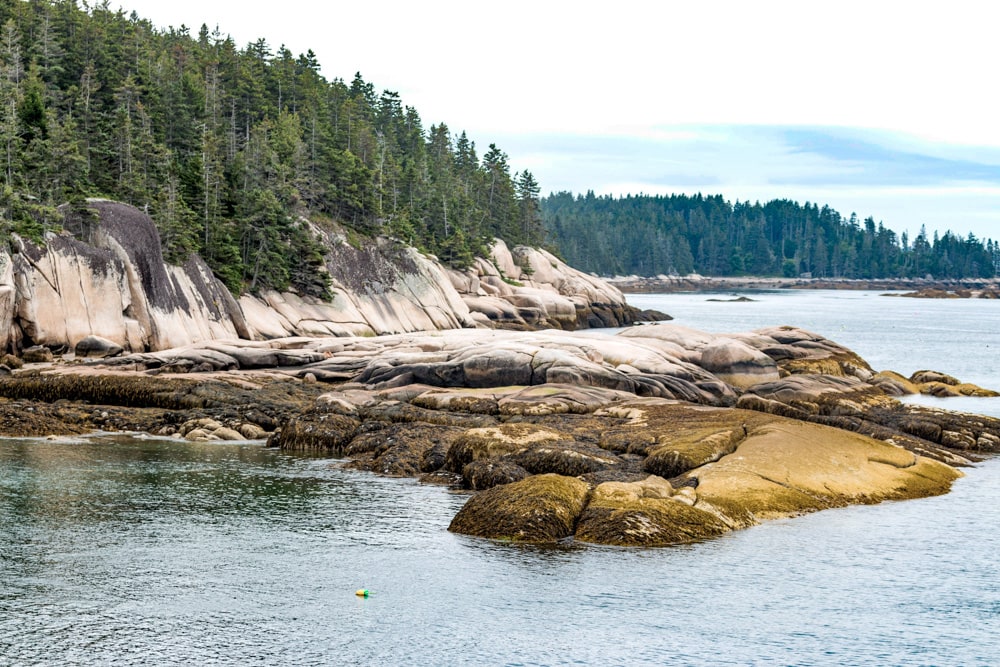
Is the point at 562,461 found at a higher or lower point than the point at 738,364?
lower

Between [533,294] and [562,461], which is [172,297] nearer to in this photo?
[562,461]

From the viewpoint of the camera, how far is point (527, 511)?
2359 cm

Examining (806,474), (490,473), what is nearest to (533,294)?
(490,473)

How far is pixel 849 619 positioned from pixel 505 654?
664cm

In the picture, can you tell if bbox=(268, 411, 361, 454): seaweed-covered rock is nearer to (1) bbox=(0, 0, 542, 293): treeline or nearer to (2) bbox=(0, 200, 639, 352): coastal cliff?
(2) bbox=(0, 200, 639, 352): coastal cliff

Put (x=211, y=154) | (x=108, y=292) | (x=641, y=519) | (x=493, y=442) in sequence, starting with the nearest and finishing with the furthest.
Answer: (x=641, y=519)
(x=493, y=442)
(x=108, y=292)
(x=211, y=154)

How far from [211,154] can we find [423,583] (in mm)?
61101

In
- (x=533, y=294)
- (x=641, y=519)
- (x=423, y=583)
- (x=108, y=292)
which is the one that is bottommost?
(x=423, y=583)

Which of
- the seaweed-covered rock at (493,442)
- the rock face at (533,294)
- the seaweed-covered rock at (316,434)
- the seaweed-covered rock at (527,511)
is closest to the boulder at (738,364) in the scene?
the seaweed-covered rock at (493,442)

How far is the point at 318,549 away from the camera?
74.8ft

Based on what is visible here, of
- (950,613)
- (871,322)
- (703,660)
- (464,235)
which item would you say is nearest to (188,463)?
(703,660)

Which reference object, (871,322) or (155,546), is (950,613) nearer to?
(155,546)

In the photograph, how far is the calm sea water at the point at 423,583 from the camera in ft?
55.6

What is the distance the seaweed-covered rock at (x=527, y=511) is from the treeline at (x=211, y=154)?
35.9 m
